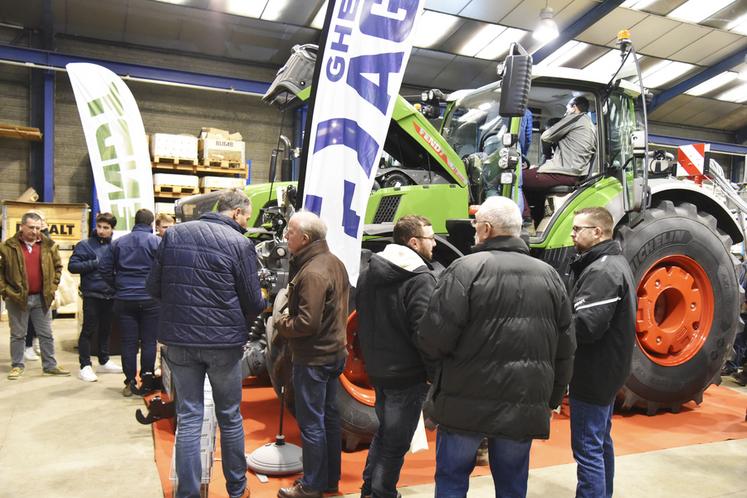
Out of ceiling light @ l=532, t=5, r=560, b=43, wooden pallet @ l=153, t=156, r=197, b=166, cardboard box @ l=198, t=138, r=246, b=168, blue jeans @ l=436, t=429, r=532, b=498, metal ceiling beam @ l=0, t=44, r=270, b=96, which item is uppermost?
ceiling light @ l=532, t=5, r=560, b=43

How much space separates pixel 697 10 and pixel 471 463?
11340 mm

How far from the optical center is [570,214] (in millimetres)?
4719

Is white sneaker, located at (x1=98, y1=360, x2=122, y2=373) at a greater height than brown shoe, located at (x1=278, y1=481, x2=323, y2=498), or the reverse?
brown shoe, located at (x1=278, y1=481, x2=323, y2=498)

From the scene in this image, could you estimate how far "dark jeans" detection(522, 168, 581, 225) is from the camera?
496 cm

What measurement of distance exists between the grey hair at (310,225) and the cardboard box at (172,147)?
24.8ft

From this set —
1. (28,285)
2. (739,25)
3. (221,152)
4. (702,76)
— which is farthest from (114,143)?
(702,76)

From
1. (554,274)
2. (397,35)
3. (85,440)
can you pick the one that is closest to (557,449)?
(554,274)

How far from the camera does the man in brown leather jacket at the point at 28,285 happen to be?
579 cm

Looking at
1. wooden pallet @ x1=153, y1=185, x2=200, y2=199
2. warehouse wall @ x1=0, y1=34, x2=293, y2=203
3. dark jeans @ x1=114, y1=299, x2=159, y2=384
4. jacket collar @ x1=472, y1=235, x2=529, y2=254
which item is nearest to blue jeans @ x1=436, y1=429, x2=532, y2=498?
jacket collar @ x1=472, y1=235, x2=529, y2=254

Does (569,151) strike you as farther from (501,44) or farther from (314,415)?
(501,44)

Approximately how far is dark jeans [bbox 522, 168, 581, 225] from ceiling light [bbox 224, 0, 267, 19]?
6798 millimetres

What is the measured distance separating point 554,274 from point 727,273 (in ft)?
11.6

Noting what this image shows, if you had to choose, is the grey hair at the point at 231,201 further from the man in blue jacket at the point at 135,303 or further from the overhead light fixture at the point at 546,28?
the overhead light fixture at the point at 546,28

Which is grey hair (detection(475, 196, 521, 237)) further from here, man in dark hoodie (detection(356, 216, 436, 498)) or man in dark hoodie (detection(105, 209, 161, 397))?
man in dark hoodie (detection(105, 209, 161, 397))
